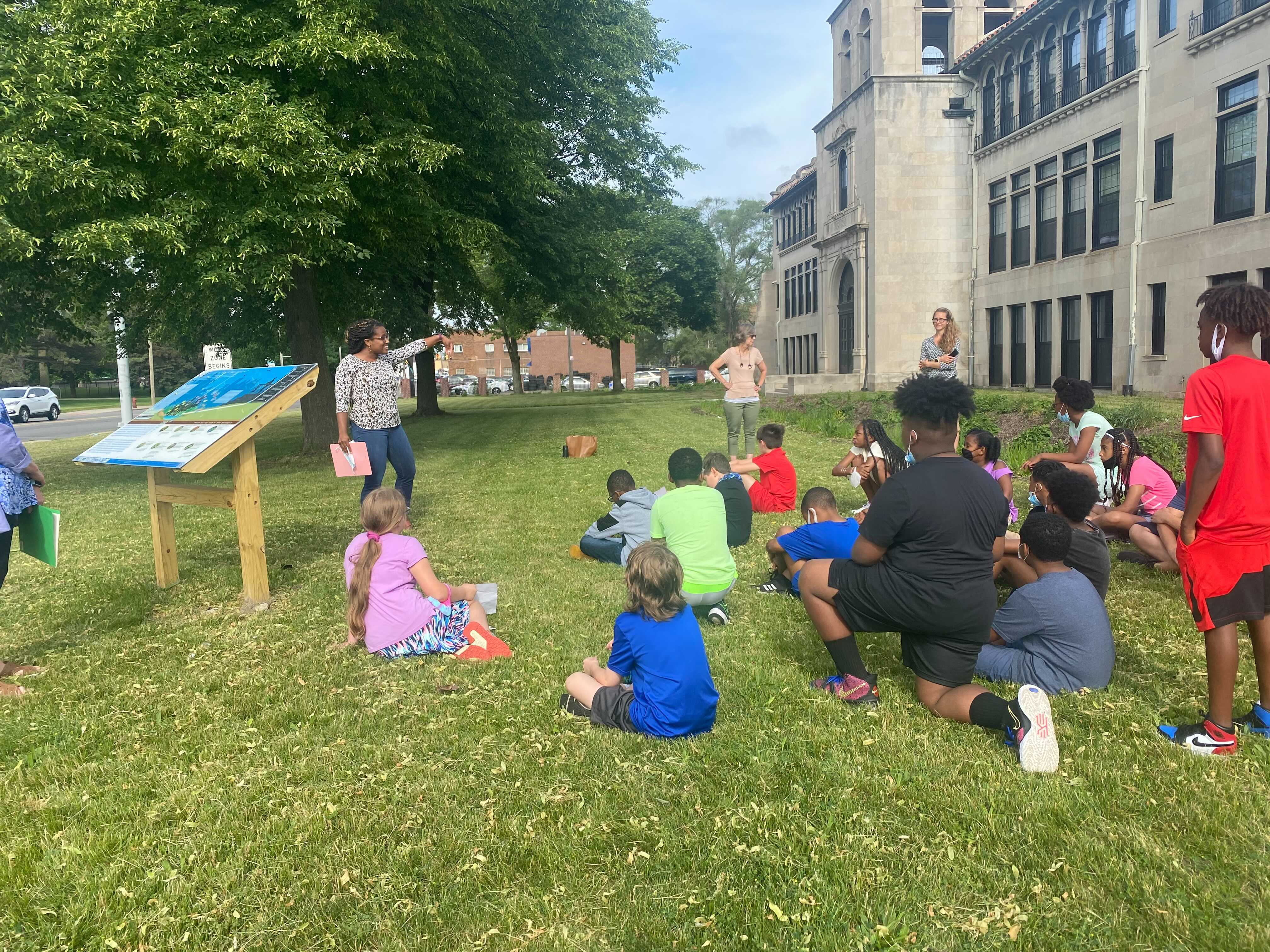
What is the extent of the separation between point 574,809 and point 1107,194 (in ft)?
87.9

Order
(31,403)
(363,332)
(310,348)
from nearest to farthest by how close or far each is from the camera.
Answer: (363,332)
(310,348)
(31,403)

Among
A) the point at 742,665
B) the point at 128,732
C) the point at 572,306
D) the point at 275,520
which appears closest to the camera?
the point at 128,732

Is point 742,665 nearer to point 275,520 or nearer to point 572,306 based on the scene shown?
point 275,520

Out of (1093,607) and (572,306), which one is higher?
(572,306)

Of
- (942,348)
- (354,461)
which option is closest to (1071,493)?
(942,348)

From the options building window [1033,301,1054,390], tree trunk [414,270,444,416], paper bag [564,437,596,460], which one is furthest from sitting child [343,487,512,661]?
building window [1033,301,1054,390]

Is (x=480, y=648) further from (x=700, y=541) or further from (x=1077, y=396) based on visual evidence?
(x=1077, y=396)

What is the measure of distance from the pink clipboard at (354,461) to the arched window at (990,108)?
29679mm

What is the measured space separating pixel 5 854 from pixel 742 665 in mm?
3609

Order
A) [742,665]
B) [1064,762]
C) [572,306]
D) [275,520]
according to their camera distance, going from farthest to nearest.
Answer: [572,306] → [275,520] → [742,665] → [1064,762]

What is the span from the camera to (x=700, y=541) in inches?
234

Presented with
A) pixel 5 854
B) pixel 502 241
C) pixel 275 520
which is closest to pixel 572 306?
pixel 502 241

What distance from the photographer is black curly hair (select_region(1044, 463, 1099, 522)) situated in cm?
512

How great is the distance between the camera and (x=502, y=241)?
19109mm
